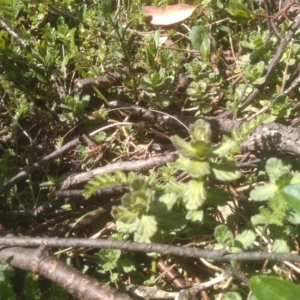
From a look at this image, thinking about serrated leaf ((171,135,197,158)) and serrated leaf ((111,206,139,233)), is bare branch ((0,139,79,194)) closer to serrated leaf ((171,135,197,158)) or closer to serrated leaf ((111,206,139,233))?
serrated leaf ((111,206,139,233))

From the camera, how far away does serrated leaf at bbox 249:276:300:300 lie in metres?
1.59

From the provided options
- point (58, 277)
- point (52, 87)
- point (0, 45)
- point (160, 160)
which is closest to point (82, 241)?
point (58, 277)

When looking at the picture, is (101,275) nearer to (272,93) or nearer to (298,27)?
(272,93)

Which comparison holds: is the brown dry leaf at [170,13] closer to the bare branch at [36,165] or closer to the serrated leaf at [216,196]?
the bare branch at [36,165]

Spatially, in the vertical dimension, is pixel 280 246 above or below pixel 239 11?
below

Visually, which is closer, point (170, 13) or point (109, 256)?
point (109, 256)

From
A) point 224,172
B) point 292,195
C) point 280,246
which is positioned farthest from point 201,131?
point 280,246

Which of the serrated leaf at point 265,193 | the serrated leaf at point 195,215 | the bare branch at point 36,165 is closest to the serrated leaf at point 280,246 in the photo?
the serrated leaf at point 265,193

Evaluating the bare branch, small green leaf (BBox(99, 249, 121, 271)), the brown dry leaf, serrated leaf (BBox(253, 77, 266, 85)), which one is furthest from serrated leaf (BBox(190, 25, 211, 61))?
small green leaf (BBox(99, 249, 121, 271))

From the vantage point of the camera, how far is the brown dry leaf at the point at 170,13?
2.70 m

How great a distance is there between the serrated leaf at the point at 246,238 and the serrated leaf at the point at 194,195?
0.72 ft

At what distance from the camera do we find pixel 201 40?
8.42ft

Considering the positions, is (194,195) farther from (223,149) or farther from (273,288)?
Result: (273,288)

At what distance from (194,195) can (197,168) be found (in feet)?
0.37
